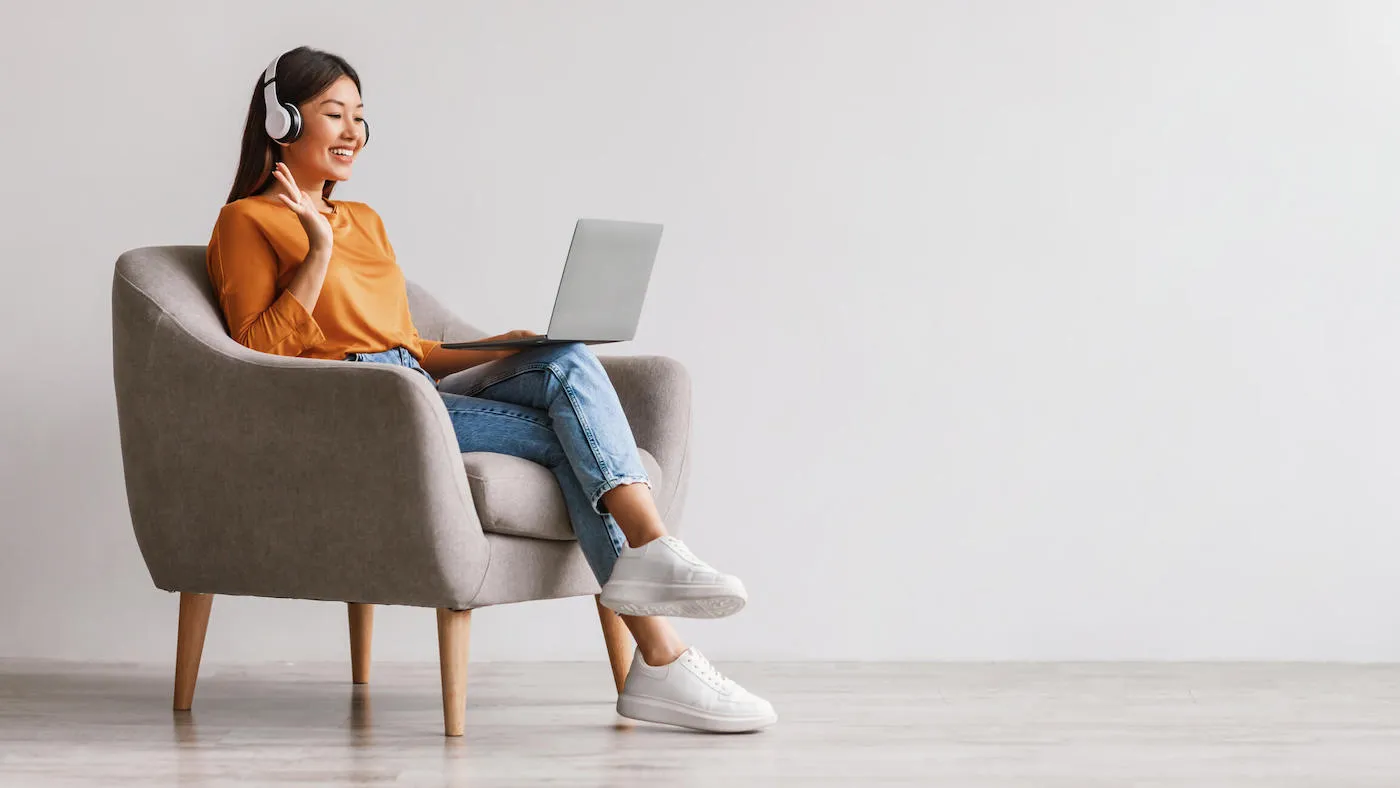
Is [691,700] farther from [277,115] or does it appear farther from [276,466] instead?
[277,115]

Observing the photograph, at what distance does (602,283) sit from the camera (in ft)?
6.67

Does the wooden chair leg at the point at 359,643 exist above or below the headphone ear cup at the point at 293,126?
below

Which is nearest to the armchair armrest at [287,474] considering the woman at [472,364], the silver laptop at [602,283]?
the woman at [472,364]

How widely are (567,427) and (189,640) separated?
0.74 metres

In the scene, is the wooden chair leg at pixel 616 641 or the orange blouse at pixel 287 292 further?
the wooden chair leg at pixel 616 641

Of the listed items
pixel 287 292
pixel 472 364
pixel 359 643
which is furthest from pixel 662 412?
pixel 359 643

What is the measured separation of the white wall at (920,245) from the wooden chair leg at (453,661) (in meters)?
0.87

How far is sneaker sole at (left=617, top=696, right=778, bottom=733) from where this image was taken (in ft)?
6.54

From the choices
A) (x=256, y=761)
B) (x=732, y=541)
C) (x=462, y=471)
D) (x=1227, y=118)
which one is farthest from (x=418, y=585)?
(x=1227, y=118)

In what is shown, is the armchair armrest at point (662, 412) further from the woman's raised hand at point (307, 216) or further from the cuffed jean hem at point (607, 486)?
the woman's raised hand at point (307, 216)

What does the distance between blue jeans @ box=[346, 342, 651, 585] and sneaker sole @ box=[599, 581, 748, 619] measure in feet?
0.28

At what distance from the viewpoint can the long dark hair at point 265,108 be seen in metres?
2.22

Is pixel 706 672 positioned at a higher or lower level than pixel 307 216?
lower

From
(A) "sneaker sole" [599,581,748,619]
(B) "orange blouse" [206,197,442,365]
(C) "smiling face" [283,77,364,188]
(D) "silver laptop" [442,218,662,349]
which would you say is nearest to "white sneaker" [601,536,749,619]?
(A) "sneaker sole" [599,581,748,619]
